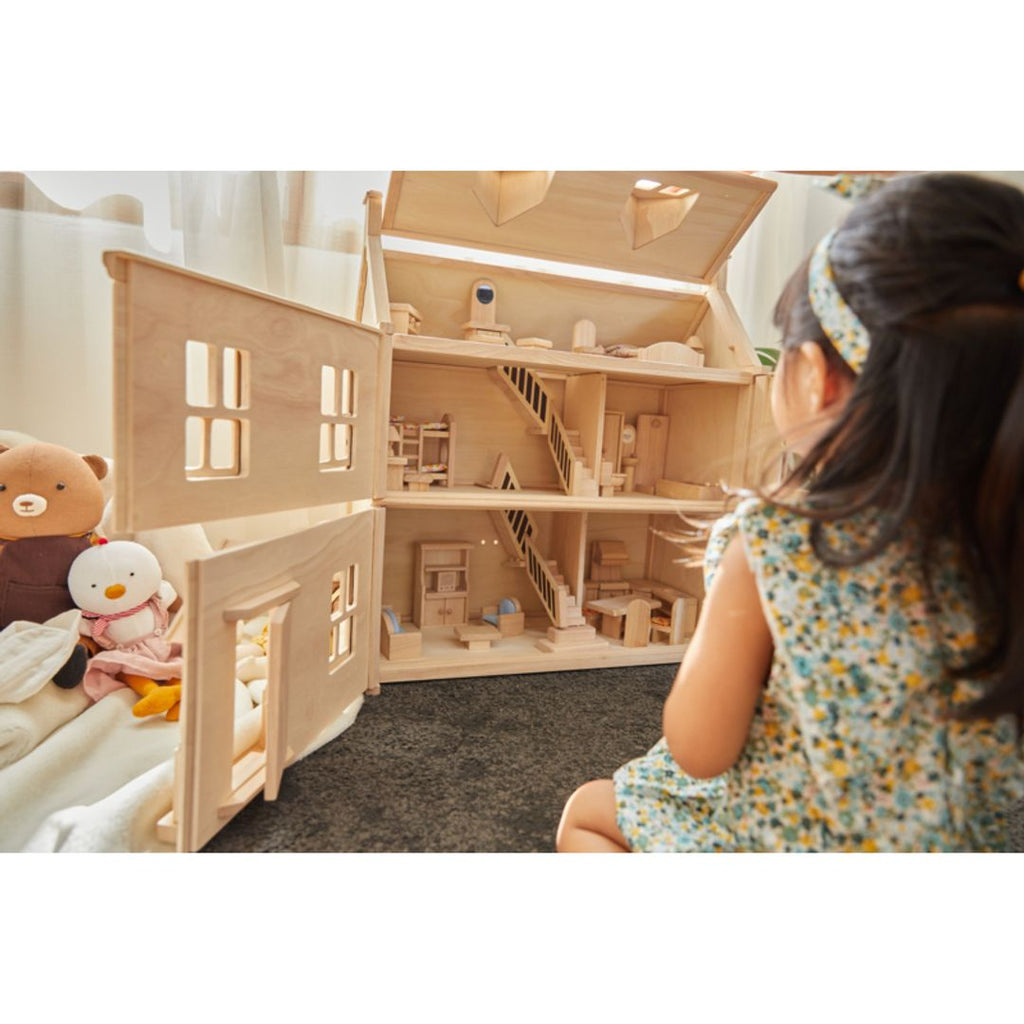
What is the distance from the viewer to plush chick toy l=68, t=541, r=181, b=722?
1005 millimetres

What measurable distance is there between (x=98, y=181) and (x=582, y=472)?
0.93 meters

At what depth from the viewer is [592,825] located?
2.10ft

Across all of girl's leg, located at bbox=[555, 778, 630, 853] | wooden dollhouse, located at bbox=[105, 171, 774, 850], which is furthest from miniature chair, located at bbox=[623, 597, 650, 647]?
girl's leg, located at bbox=[555, 778, 630, 853]

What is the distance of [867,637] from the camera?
0.47 m

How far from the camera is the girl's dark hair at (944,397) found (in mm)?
430

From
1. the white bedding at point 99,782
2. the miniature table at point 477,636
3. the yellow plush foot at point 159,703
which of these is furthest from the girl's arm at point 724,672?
the miniature table at point 477,636

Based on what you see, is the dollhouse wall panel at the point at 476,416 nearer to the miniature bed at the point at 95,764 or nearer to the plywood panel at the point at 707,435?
the plywood panel at the point at 707,435

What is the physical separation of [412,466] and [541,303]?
430 mm

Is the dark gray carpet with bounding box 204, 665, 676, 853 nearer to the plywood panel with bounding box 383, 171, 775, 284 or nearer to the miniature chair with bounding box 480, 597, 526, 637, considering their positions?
the miniature chair with bounding box 480, 597, 526, 637

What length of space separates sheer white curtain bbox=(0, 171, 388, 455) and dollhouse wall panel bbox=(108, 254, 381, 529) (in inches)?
12.1

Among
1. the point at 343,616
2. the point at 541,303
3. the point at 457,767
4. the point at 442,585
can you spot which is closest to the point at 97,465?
the point at 343,616
